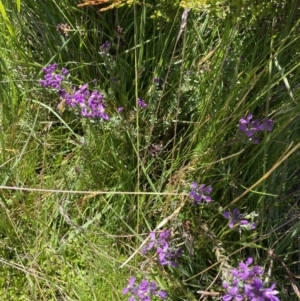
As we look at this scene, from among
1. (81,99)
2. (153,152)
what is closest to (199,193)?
(153,152)

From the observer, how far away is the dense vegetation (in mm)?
1212

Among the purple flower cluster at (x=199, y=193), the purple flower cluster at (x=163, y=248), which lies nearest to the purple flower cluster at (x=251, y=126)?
the purple flower cluster at (x=199, y=193)

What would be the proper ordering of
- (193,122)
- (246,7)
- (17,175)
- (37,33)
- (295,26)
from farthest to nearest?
1. (37,33)
2. (17,175)
3. (193,122)
4. (295,26)
5. (246,7)

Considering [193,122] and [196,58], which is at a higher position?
[196,58]

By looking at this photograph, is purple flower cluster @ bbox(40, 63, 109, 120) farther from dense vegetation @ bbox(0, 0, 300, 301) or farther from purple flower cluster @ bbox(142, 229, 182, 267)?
purple flower cluster @ bbox(142, 229, 182, 267)

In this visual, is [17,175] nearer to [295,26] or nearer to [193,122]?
[193,122]

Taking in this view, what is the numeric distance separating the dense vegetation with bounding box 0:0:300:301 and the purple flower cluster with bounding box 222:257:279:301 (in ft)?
0.63

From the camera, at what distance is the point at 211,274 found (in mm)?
1362

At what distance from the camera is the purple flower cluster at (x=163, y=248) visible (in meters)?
1.11

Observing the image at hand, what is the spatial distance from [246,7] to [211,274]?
0.74 metres

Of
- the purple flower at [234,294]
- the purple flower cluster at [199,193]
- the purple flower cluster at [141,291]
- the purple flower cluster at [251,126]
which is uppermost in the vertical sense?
the purple flower cluster at [251,126]

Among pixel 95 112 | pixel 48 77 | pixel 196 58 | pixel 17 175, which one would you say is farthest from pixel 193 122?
pixel 17 175

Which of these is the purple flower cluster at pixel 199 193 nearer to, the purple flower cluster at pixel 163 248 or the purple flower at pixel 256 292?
the purple flower cluster at pixel 163 248

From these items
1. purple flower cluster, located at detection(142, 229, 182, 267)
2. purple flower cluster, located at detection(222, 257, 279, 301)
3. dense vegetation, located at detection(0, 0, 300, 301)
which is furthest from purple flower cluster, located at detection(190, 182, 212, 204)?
purple flower cluster, located at detection(222, 257, 279, 301)
